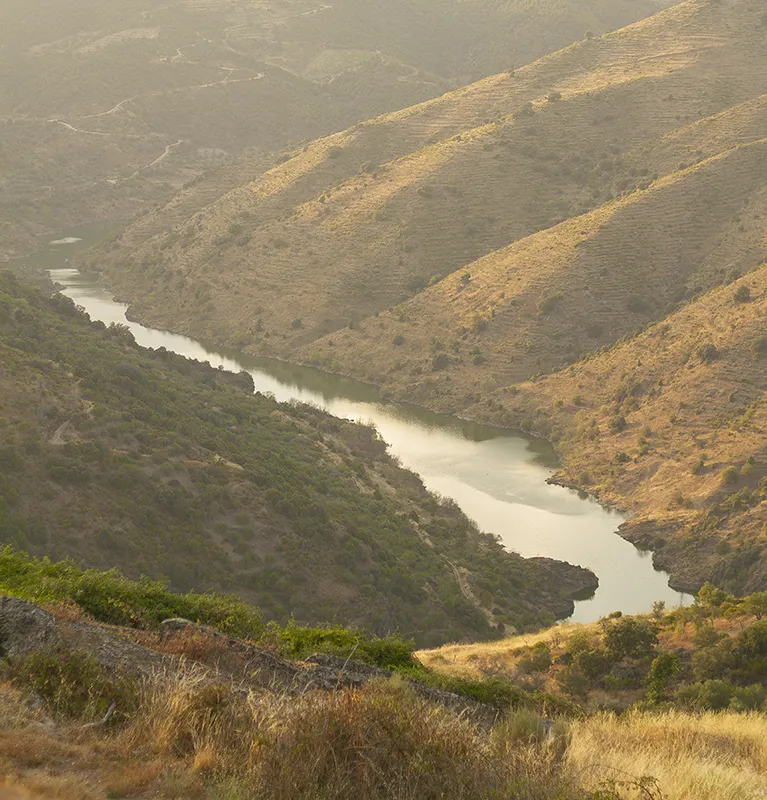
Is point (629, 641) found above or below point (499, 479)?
above

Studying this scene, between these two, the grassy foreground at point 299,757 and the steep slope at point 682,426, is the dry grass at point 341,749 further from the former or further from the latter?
the steep slope at point 682,426

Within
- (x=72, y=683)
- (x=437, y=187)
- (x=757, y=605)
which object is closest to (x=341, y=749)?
(x=72, y=683)

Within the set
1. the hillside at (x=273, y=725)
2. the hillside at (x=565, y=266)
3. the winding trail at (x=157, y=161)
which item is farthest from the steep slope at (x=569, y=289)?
the winding trail at (x=157, y=161)

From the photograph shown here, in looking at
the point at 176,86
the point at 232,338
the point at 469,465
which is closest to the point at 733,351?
the point at 469,465

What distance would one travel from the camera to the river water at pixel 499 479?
47.5 meters

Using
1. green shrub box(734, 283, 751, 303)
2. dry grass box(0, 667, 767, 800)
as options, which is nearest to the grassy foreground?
dry grass box(0, 667, 767, 800)

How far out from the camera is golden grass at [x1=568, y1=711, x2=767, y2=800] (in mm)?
10016

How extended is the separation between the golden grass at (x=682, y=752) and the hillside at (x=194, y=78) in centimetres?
10029

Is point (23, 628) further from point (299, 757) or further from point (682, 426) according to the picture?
point (682, 426)

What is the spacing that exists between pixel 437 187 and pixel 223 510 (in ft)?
182

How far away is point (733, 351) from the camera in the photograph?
60.4 meters

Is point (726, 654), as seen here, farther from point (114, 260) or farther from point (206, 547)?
point (114, 260)

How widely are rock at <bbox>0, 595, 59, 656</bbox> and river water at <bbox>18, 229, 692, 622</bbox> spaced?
34190 mm

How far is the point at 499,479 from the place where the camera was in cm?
5738
